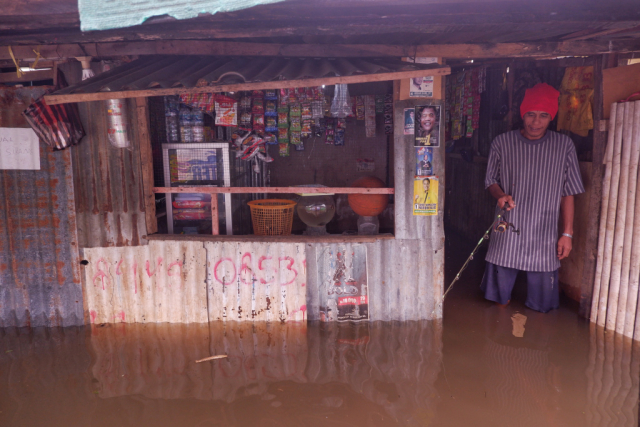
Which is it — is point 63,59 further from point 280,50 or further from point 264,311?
point 264,311

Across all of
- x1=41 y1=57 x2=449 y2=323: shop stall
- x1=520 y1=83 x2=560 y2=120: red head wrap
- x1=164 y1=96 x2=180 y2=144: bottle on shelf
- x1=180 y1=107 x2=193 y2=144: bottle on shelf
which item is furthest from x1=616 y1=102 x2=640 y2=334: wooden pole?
x1=164 y1=96 x2=180 y2=144: bottle on shelf

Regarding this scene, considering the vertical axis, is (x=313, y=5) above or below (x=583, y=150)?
above

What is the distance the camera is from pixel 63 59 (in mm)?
3881

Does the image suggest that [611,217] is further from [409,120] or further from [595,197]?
[409,120]

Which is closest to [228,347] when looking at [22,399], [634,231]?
[22,399]

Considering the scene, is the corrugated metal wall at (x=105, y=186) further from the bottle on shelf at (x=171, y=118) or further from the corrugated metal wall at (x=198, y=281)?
the bottle on shelf at (x=171, y=118)

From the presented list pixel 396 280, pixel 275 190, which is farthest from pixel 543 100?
pixel 275 190

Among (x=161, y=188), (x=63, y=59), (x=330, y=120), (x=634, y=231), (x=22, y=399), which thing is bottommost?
(x=22, y=399)

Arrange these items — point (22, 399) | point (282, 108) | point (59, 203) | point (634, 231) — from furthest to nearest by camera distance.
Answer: point (282, 108)
point (59, 203)
point (634, 231)
point (22, 399)

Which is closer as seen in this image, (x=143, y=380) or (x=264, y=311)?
(x=143, y=380)

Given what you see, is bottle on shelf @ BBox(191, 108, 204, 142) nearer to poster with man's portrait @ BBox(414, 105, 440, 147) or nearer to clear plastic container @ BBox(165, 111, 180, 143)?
clear plastic container @ BBox(165, 111, 180, 143)

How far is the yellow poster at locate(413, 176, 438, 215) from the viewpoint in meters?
4.04

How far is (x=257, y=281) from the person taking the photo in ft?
13.8

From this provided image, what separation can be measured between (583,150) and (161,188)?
4.41 m
